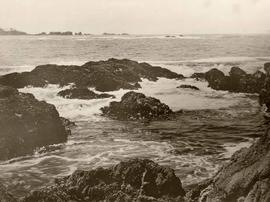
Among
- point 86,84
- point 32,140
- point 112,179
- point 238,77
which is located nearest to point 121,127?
point 32,140

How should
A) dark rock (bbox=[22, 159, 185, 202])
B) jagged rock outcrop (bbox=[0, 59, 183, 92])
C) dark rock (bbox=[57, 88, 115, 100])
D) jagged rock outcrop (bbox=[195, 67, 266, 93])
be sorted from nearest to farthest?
1. dark rock (bbox=[22, 159, 185, 202])
2. dark rock (bbox=[57, 88, 115, 100])
3. jagged rock outcrop (bbox=[0, 59, 183, 92])
4. jagged rock outcrop (bbox=[195, 67, 266, 93])

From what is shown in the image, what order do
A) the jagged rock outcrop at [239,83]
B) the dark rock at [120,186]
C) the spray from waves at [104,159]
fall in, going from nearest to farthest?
the dark rock at [120,186]
the spray from waves at [104,159]
the jagged rock outcrop at [239,83]

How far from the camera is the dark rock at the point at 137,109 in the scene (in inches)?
610

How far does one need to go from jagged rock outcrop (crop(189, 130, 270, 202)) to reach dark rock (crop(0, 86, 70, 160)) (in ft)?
19.5

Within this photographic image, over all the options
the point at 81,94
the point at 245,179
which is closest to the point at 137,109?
the point at 81,94

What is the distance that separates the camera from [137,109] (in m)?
15.8

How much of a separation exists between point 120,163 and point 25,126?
4743 millimetres

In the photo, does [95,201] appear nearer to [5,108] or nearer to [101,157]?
[101,157]

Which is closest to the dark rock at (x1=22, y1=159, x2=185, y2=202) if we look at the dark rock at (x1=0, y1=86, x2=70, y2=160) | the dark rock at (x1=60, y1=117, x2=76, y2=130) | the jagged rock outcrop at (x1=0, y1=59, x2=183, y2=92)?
the dark rock at (x1=0, y1=86, x2=70, y2=160)

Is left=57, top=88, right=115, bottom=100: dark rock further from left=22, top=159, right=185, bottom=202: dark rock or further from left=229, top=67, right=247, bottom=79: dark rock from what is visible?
left=22, top=159, right=185, bottom=202: dark rock

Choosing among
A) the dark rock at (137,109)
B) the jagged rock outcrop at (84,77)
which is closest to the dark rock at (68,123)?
the dark rock at (137,109)

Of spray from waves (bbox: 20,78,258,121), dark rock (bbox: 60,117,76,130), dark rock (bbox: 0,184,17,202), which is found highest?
spray from waves (bbox: 20,78,258,121)

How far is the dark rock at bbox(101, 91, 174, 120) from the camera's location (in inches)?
610

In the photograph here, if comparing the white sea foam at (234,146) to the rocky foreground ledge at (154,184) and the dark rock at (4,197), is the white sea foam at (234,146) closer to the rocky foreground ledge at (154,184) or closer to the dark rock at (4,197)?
the rocky foreground ledge at (154,184)
